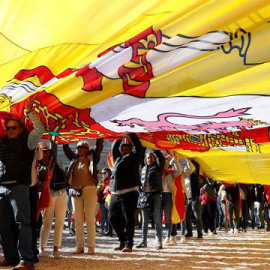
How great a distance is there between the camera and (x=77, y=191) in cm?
820

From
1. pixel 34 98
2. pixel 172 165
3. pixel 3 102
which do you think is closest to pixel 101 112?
pixel 34 98

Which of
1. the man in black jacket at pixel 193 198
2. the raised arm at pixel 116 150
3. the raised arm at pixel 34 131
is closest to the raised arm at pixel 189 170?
the man in black jacket at pixel 193 198

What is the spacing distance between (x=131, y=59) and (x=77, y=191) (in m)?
4.51

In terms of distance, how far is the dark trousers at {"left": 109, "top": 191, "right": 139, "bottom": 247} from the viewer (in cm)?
846

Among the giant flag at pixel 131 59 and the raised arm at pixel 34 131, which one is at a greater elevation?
the giant flag at pixel 131 59

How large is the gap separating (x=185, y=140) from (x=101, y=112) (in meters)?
4.29

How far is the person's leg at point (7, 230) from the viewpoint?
600cm

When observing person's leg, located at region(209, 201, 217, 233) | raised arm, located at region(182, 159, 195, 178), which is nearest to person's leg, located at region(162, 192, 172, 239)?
raised arm, located at region(182, 159, 195, 178)

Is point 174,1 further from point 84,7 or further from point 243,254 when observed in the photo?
point 243,254

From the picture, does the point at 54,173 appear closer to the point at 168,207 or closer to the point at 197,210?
the point at 168,207

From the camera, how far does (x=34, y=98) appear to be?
15.5 ft

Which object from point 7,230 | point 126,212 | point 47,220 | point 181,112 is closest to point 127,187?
point 126,212

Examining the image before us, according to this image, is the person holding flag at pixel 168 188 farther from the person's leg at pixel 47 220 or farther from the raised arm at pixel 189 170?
the person's leg at pixel 47 220

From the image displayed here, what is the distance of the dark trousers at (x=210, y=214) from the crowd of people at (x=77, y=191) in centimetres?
3
